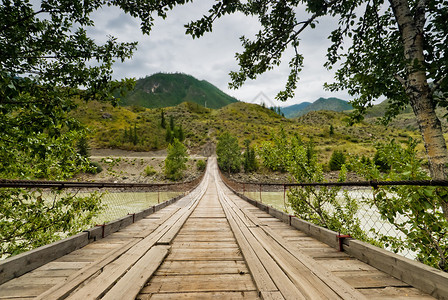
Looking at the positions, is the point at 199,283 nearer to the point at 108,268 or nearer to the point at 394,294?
the point at 108,268

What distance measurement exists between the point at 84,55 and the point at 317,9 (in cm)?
427

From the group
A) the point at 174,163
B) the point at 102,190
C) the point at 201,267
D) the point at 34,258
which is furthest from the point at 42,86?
the point at 174,163

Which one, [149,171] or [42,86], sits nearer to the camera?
[42,86]

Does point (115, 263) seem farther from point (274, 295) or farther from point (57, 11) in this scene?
point (57, 11)

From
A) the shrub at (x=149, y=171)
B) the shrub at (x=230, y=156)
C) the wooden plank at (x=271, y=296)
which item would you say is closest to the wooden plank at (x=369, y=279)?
the wooden plank at (x=271, y=296)

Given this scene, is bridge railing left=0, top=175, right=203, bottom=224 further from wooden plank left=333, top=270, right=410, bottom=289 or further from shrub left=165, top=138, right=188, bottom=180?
shrub left=165, top=138, right=188, bottom=180

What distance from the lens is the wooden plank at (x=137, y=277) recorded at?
1648 mm

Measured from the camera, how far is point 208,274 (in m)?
2.15

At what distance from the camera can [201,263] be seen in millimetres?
2432

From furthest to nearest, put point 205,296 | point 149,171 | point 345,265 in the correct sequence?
1. point 149,171
2. point 345,265
3. point 205,296

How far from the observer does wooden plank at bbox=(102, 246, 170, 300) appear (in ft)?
5.41

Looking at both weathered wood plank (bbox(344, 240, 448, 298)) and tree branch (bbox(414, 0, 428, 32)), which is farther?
tree branch (bbox(414, 0, 428, 32))

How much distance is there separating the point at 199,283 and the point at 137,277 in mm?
645

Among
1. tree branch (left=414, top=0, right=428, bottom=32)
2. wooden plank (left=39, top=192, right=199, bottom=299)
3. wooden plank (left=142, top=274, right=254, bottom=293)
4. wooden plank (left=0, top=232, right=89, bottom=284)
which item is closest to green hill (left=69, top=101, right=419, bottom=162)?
tree branch (left=414, top=0, right=428, bottom=32)
